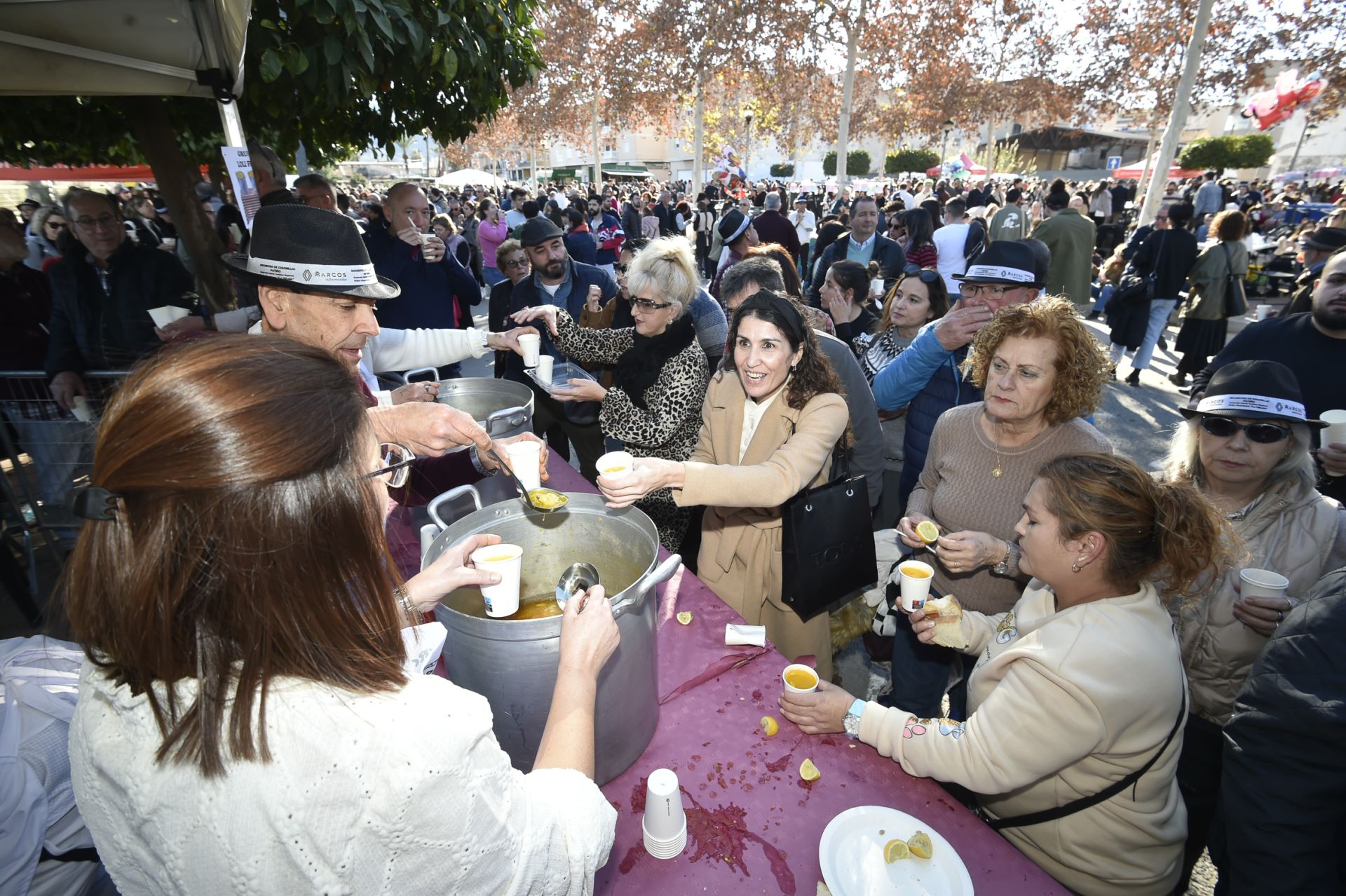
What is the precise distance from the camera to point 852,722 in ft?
5.45

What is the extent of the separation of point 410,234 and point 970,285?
4264 millimetres

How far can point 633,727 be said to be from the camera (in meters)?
1.52

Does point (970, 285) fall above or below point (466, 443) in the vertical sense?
above

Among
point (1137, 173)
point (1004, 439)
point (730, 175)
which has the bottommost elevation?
point (1004, 439)

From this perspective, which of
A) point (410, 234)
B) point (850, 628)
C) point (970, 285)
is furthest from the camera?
point (410, 234)

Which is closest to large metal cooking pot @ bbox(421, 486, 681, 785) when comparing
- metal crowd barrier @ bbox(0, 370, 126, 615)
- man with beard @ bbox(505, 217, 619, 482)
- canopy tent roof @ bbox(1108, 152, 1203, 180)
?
man with beard @ bbox(505, 217, 619, 482)

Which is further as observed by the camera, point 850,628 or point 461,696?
point 850,628

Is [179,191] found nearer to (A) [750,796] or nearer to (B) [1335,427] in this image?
→ (A) [750,796]

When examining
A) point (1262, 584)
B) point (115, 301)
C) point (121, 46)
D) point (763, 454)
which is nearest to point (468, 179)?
point (115, 301)

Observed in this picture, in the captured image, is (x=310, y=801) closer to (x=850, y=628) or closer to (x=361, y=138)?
(x=850, y=628)

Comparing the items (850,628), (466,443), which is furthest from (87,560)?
(850,628)

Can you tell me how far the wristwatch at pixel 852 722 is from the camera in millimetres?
1654

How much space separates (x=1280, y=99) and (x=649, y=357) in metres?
35.2

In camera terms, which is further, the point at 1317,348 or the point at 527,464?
the point at 1317,348
